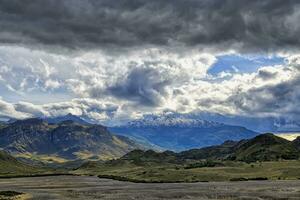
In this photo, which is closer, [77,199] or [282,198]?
[282,198]

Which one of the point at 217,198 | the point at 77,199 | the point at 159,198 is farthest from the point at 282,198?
the point at 77,199

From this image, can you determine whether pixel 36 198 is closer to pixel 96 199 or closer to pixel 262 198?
pixel 96 199

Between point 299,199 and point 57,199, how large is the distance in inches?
2921

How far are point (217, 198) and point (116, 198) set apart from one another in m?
32.3

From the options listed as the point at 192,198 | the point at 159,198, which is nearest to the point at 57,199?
the point at 159,198

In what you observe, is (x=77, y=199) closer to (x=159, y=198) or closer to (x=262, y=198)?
(x=159, y=198)

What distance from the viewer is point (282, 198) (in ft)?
454

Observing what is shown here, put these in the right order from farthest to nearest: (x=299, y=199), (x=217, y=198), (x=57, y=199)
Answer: (x=57, y=199) < (x=217, y=198) < (x=299, y=199)

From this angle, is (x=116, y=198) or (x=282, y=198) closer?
(x=282, y=198)

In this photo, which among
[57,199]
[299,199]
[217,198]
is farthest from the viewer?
[57,199]

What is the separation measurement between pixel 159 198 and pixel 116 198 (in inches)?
565

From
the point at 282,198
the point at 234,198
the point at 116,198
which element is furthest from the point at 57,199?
the point at 282,198

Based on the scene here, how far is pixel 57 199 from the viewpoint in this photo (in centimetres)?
15075

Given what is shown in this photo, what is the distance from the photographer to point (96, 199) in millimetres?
148125
